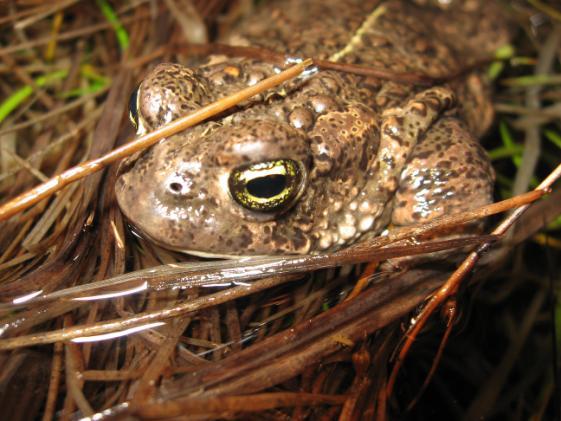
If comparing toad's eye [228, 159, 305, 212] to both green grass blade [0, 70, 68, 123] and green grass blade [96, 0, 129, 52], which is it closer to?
green grass blade [0, 70, 68, 123]

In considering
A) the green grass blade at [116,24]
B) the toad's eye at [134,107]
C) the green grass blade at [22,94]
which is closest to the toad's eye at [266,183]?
the toad's eye at [134,107]

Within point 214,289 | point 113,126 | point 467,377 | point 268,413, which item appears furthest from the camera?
point 113,126

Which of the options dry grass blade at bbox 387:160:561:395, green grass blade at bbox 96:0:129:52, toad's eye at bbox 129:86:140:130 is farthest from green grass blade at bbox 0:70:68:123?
dry grass blade at bbox 387:160:561:395

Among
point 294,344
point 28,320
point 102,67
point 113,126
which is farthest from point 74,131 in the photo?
point 294,344

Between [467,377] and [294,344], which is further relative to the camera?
[467,377]

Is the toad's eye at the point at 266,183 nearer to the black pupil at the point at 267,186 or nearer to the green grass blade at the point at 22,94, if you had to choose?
the black pupil at the point at 267,186

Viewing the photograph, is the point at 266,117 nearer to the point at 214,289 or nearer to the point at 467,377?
the point at 214,289

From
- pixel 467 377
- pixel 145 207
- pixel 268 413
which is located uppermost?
pixel 145 207

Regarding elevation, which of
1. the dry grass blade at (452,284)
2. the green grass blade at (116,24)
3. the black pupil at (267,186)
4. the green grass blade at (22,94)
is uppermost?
the green grass blade at (116,24)
